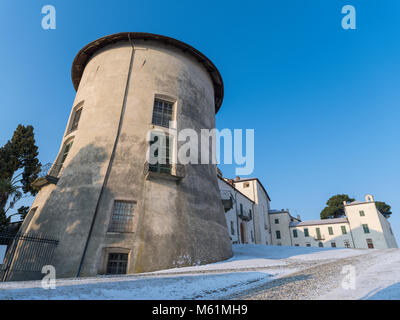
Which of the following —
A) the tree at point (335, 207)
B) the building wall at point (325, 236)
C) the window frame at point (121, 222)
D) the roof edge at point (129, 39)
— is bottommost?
the window frame at point (121, 222)

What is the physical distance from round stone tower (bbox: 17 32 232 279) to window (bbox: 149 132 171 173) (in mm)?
120

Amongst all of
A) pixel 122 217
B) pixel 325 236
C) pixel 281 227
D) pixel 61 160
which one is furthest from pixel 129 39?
pixel 325 236

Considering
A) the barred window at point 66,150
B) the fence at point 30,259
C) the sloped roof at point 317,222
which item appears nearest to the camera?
the fence at point 30,259

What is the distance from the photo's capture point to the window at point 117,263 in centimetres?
1099

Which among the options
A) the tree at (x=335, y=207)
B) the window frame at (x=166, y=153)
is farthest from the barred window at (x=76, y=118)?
the tree at (x=335, y=207)

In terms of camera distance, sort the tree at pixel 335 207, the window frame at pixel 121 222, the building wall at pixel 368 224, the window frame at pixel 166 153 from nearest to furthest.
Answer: the window frame at pixel 121 222
the window frame at pixel 166 153
the building wall at pixel 368 224
the tree at pixel 335 207

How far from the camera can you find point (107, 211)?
1205cm

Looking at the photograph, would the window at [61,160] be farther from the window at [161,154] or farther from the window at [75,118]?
the window at [161,154]

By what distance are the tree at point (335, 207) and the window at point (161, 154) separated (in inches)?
2286

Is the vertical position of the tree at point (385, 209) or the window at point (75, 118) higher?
the tree at point (385, 209)

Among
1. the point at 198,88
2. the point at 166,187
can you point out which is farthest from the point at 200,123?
the point at 166,187
